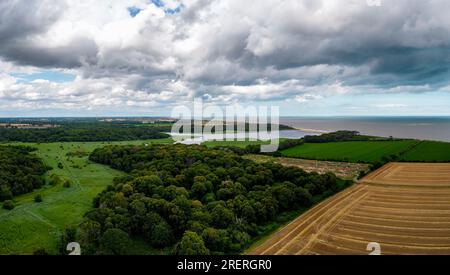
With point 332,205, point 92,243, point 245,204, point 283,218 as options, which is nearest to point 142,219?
point 92,243

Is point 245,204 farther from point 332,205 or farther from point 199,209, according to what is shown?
point 332,205

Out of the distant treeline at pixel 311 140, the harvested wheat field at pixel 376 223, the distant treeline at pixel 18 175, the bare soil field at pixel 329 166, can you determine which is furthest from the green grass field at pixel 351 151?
the distant treeline at pixel 18 175

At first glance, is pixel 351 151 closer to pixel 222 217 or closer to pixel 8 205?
pixel 222 217

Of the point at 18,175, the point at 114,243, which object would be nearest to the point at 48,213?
the point at 114,243

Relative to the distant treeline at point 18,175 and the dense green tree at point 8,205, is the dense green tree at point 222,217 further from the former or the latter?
the distant treeline at point 18,175

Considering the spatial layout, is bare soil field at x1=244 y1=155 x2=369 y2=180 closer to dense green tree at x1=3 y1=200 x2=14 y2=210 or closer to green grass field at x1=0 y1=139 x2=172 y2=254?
green grass field at x1=0 y1=139 x2=172 y2=254
